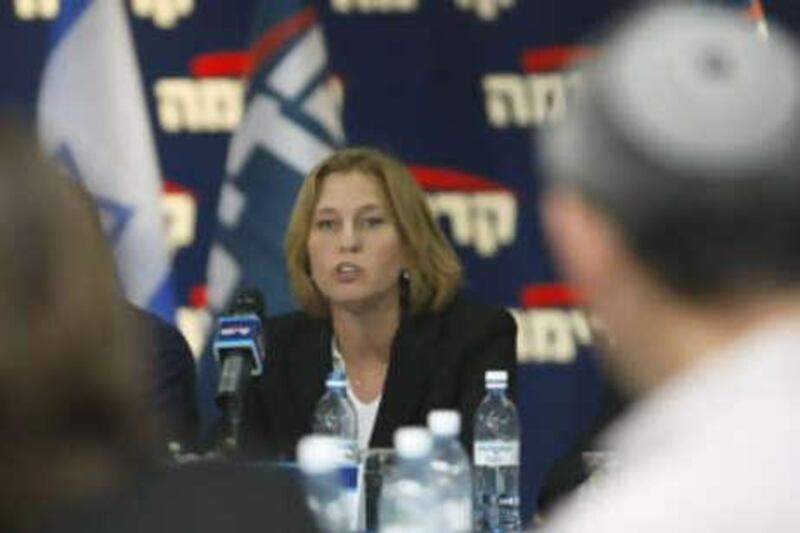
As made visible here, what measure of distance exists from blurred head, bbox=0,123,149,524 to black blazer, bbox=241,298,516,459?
8.37ft

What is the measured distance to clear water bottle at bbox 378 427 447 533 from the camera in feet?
10.5

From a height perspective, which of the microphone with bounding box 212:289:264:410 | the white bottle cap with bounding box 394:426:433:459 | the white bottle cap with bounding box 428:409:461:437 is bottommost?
the white bottle cap with bounding box 428:409:461:437

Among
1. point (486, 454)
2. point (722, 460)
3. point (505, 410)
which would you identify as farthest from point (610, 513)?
point (505, 410)

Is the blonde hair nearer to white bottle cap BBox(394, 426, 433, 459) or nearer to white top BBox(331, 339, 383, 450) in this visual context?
white top BBox(331, 339, 383, 450)

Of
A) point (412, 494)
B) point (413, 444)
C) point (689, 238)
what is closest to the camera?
point (689, 238)

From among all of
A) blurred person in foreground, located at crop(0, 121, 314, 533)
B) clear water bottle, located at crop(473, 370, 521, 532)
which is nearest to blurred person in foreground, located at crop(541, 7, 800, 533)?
blurred person in foreground, located at crop(0, 121, 314, 533)

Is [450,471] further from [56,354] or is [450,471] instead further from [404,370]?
[56,354]

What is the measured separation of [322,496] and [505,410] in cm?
122

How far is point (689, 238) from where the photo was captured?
4.59ft

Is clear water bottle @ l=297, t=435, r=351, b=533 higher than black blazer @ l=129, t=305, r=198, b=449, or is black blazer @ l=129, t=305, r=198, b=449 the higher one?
clear water bottle @ l=297, t=435, r=351, b=533

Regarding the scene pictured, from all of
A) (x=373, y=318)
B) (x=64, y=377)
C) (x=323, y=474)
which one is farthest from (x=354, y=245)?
(x=64, y=377)

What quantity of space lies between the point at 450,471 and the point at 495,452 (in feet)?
1.34

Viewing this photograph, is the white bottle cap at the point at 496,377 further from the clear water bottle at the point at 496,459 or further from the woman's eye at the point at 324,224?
the woman's eye at the point at 324,224

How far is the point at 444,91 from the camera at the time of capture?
5.38m
